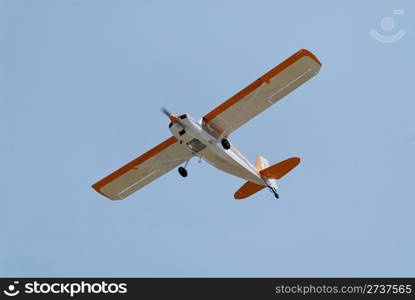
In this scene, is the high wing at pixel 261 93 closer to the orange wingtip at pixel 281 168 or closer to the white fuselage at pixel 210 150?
the white fuselage at pixel 210 150

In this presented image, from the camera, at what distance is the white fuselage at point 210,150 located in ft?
110

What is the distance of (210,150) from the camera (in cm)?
3416

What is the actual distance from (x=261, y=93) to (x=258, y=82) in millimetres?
439

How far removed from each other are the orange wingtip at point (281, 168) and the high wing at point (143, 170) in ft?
9.03

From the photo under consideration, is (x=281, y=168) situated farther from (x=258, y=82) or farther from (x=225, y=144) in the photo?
(x=258, y=82)

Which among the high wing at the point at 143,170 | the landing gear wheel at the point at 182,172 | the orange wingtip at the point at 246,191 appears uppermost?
the high wing at the point at 143,170

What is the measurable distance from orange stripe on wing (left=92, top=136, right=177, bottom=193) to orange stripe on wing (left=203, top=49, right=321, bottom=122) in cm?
206

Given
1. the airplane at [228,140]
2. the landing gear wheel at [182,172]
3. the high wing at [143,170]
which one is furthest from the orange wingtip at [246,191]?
the landing gear wheel at [182,172]

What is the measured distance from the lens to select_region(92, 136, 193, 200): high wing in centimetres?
3578

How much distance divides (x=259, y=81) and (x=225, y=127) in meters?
1.95

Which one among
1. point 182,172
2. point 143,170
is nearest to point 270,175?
point 182,172

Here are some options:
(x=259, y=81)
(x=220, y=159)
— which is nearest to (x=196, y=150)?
(x=220, y=159)

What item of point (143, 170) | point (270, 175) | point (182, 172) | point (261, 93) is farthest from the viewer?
point (143, 170)

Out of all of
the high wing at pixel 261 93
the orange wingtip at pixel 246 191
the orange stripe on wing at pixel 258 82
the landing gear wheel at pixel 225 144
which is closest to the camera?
A: the orange stripe on wing at pixel 258 82
